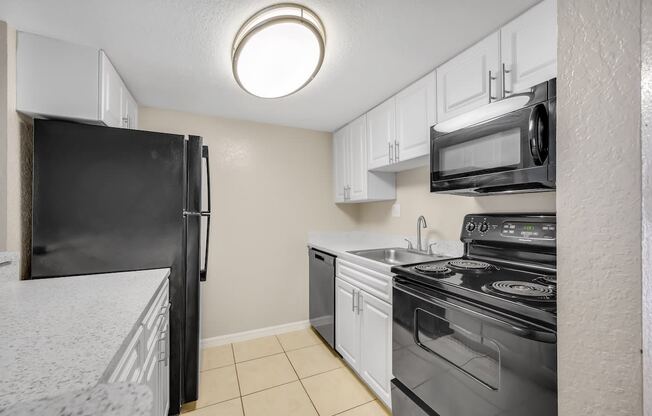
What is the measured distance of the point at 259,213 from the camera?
276 centimetres

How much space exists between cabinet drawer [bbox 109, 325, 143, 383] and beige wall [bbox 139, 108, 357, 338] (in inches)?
65.0

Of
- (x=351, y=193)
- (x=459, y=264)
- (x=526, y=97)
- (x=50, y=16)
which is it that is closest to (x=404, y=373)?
(x=459, y=264)

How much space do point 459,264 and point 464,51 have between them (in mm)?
1196

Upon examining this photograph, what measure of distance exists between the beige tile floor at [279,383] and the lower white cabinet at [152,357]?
418 millimetres

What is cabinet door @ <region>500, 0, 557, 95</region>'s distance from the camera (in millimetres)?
1138

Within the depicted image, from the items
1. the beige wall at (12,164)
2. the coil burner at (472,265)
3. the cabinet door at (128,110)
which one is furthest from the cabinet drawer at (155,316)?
the coil burner at (472,265)

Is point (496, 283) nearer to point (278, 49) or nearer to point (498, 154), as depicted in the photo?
point (498, 154)

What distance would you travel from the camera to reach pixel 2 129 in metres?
1.27

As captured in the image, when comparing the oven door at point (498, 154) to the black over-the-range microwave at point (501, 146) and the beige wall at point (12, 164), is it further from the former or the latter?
the beige wall at point (12, 164)

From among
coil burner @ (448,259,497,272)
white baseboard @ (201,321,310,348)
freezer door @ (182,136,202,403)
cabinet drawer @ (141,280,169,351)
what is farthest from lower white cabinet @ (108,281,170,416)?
coil burner @ (448,259,497,272)

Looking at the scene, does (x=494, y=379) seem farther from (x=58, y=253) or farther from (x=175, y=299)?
(x=58, y=253)

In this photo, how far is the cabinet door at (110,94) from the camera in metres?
1.53

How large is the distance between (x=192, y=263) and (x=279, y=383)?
3.64ft

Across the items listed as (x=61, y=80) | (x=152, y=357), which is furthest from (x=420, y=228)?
(x=61, y=80)
